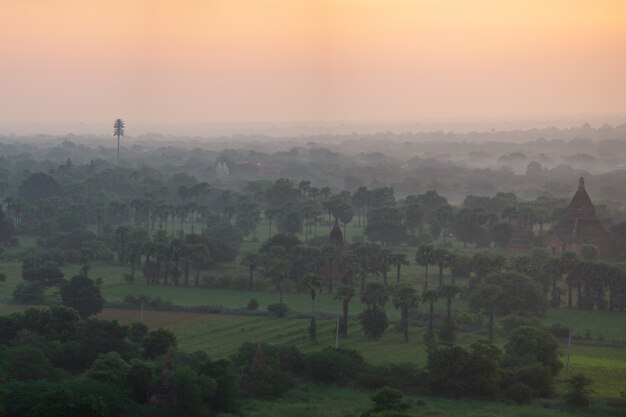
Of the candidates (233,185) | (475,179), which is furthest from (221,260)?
(475,179)

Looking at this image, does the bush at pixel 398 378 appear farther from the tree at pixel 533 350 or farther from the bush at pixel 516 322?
the bush at pixel 516 322

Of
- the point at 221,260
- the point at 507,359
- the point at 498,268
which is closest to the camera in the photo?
the point at 507,359

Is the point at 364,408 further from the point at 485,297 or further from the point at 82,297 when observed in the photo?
the point at 82,297

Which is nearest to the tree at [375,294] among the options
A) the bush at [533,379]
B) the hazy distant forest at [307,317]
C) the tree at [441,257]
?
the hazy distant forest at [307,317]

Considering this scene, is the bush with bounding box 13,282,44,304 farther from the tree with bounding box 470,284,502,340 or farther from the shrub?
the tree with bounding box 470,284,502,340

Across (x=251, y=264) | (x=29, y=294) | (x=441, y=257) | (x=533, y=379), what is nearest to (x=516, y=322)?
(x=441, y=257)

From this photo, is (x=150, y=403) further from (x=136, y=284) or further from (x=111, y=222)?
(x=111, y=222)
